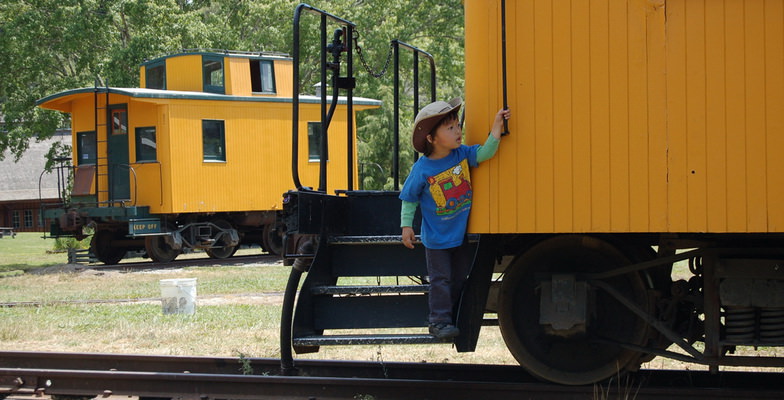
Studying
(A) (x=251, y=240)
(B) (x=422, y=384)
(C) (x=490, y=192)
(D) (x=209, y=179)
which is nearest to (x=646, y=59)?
(C) (x=490, y=192)

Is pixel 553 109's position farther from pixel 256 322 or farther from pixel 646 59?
pixel 256 322

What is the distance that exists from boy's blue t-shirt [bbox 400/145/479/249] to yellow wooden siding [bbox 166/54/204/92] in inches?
646

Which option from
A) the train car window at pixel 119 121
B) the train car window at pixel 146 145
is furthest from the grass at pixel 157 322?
the train car window at pixel 119 121

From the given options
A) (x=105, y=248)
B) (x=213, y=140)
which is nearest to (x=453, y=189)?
(x=213, y=140)

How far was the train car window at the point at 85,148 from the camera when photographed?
2148cm

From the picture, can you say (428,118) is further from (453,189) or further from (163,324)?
(163,324)

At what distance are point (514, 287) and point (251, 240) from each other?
57.6ft

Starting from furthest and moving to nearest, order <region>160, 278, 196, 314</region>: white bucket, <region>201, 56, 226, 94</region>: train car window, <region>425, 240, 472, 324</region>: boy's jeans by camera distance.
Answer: <region>201, 56, 226, 94</region>: train car window < <region>160, 278, 196, 314</region>: white bucket < <region>425, 240, 472, 324</region>: boy's jeans

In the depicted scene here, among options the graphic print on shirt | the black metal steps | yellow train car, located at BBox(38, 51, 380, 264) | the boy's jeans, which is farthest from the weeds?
yellow train car, located at BBox(38, 51, 380, 264)

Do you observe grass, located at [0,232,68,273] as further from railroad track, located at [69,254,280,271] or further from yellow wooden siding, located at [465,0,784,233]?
yellow wooden siding, located at [465,0,784,233]

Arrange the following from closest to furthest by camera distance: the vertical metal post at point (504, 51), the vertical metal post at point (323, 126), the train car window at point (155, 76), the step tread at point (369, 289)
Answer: the vertical metal post at point (504, 51) → the step tread at point (369, 289) → the vertical metal post at point (323, 126) → the train car window at point (155, 76)

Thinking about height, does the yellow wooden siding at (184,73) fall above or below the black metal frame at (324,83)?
above

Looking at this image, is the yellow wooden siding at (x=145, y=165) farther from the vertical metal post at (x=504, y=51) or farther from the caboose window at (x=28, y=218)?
the caboose window at (x=28, y=218)

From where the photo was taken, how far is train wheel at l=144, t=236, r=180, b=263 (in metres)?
20.6
